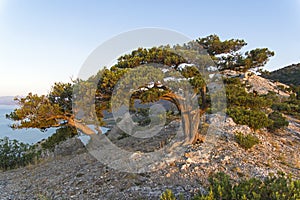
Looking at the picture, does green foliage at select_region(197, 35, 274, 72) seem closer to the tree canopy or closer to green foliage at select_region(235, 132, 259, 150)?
the tree canopy

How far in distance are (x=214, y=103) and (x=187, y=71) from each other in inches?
72.7

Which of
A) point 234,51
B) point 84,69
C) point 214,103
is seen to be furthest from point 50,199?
point 234,51

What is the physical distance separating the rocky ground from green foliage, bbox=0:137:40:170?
9.96 feet

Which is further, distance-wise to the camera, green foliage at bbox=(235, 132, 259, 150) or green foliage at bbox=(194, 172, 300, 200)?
green foliage at bbox=(235, 132, 259, 150)

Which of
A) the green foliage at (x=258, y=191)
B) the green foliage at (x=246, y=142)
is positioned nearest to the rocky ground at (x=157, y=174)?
the green foliage at (x=246, y=142)

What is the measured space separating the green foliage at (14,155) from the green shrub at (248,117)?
1279 centimetres

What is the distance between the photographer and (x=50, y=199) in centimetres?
729

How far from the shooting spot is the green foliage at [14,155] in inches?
571

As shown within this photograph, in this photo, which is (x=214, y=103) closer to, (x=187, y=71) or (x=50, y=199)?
(x=187, y=71)

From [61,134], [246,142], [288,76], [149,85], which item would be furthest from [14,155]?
[288,76]

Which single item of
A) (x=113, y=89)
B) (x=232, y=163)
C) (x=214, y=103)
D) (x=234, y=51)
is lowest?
(x=232, y=163)

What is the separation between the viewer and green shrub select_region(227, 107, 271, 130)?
13.6m

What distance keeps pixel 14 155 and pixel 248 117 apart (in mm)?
15319

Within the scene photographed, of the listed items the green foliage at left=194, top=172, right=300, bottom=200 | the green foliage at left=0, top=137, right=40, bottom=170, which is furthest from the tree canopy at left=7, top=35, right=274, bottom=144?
the green foliage at left=0, top=137, right=40, bottom=170
